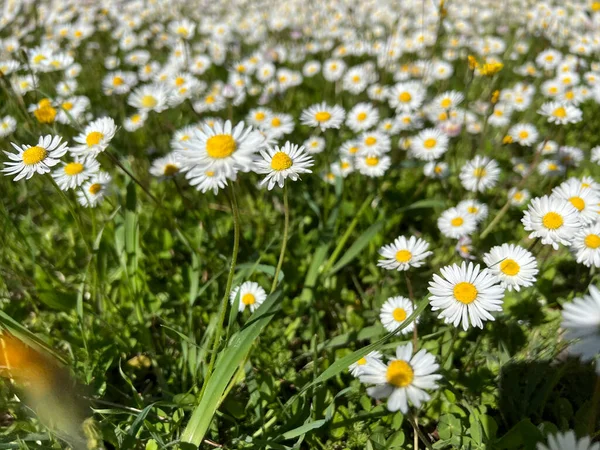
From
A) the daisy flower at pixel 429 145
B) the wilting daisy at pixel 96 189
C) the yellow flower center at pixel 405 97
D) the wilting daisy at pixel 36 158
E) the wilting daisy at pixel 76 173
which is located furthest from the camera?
the yellow flower center at pixel 405 97

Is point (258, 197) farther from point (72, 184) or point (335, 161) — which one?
point (72, 184)

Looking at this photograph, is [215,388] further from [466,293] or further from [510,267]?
[510,267]

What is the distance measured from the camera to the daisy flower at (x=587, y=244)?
169 cm

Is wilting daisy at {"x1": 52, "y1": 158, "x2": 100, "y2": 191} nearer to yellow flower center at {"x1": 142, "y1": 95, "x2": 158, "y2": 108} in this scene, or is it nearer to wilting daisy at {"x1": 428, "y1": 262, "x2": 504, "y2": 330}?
yellow flower center at {"x1": 142, "y1": 95, "x2": 158, "y2": 108}

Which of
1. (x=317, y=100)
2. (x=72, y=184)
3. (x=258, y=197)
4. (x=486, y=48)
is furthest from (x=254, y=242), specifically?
(x=486, y=48)

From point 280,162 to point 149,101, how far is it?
1.56 meters

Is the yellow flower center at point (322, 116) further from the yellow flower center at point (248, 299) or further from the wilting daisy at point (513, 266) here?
the wilting daisy at point (513, 266)

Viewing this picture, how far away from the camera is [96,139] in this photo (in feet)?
5.93

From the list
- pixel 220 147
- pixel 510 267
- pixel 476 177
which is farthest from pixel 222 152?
pixel 476 177

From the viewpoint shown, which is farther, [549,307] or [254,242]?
A: [254,242]

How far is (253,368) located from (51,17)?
5095 mm

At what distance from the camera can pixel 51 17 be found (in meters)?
5.00

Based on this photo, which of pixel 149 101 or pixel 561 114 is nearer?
pixel 561 114

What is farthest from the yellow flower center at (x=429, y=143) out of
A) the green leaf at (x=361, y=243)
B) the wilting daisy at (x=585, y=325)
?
the wilting daisy at (x=585, y=325)
